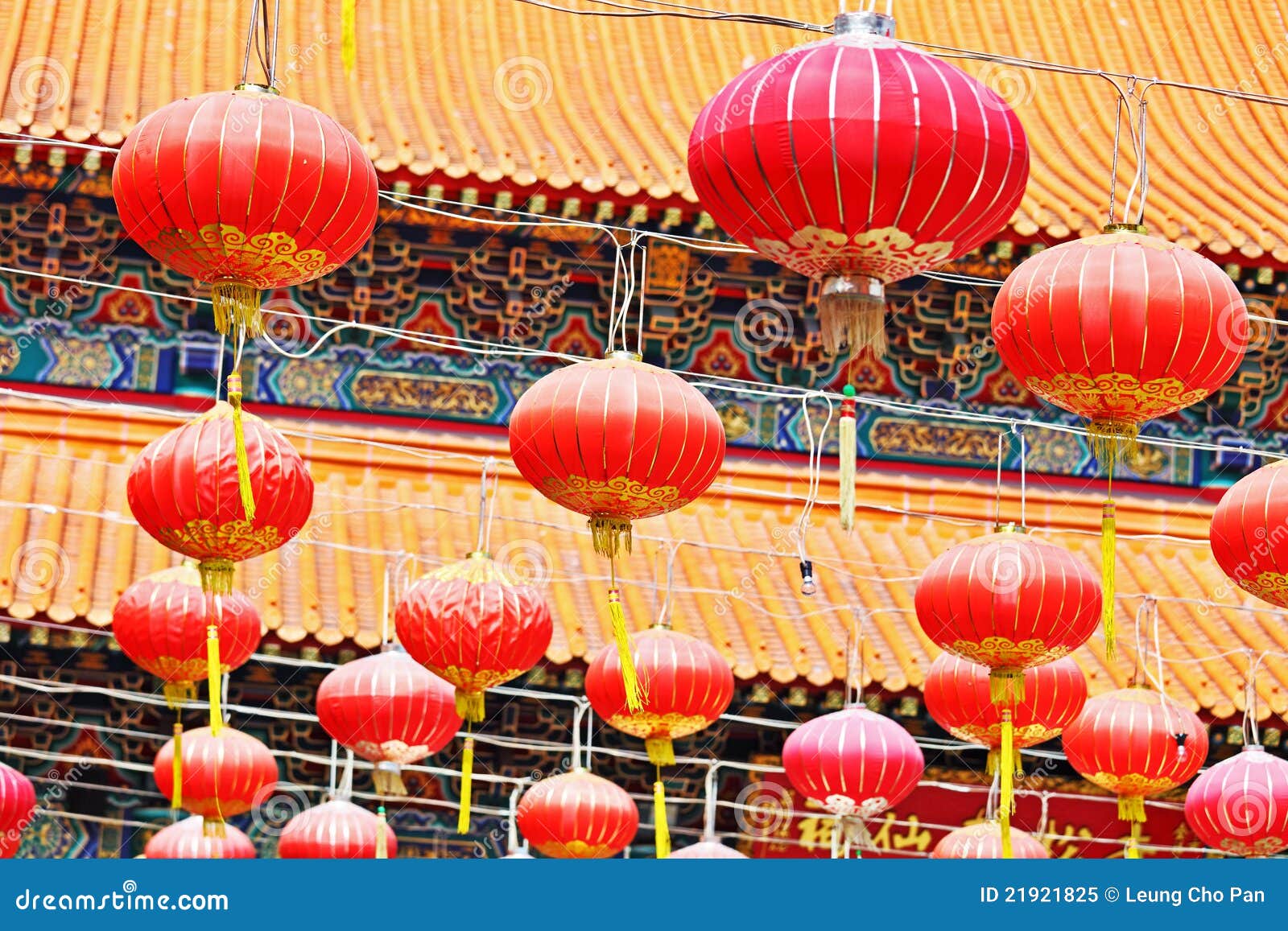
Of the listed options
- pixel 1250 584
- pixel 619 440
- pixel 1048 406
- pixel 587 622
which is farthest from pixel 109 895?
pixel 1048 406

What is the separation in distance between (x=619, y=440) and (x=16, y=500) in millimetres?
4174

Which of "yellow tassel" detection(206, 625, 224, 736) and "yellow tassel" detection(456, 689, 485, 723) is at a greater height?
"yellow tassel" detection(456, 689, 485, 723)

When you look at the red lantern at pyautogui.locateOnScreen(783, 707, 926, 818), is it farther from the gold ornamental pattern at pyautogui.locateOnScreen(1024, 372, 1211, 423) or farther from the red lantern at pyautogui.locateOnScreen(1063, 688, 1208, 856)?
the gold ornamental pattern at pyautogui.locateOnScreen(1024, 372, 1211, 423)

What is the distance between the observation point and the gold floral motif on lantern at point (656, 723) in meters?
8.38

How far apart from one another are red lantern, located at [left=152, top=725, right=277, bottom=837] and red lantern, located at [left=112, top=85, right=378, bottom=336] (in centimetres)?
292

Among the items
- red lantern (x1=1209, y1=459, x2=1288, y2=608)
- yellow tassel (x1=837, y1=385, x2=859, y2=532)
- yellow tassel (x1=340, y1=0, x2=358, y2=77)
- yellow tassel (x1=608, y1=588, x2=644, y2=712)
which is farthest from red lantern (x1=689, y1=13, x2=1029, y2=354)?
red lantern (x1=1209, y1=459, x2=1288, y2=608)

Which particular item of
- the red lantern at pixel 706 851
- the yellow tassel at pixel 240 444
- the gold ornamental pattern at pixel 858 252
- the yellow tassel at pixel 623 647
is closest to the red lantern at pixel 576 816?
the red lantern at pixel 706 851

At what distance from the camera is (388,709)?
8406mm

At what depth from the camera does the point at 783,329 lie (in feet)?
36.5

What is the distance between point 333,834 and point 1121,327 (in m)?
4.28

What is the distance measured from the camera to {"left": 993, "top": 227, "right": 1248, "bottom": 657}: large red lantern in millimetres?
6137

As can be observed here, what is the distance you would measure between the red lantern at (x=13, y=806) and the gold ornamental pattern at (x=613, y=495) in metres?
2.77

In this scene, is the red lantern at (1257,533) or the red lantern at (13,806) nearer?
the red lantern at (1257,533)

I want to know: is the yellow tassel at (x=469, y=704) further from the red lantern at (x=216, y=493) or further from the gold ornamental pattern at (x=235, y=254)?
the gold ornamental pattern at (x=235, y=254)
